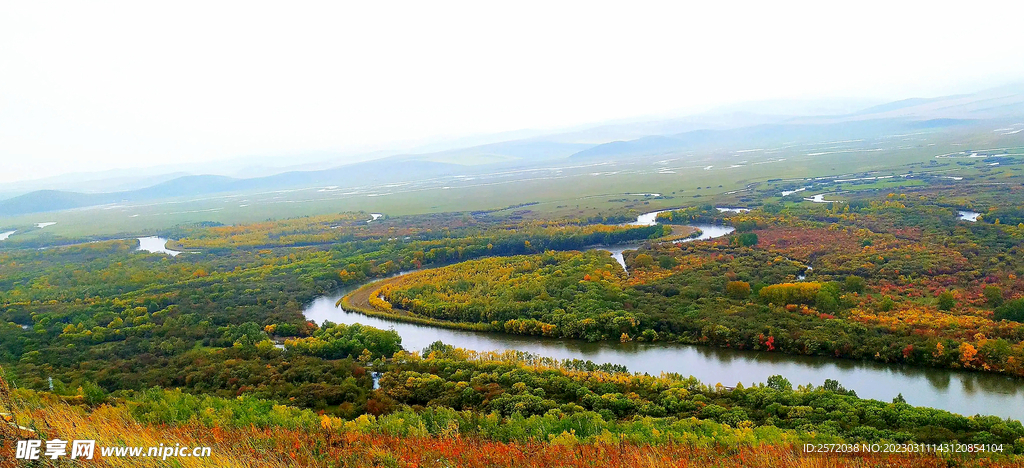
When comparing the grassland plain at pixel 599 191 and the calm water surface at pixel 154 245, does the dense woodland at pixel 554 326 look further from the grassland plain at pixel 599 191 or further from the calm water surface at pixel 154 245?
the grassland plain at pixel 599 191

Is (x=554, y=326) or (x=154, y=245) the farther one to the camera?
(x=154, y=245)

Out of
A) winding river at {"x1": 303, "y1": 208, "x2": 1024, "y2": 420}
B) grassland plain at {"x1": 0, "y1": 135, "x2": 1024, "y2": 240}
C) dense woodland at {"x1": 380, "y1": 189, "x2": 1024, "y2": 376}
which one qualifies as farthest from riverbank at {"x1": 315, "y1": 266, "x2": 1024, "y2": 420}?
grassland plain at {"x1": 0, "y1": 135, "x2": 1024, "y2": 240}

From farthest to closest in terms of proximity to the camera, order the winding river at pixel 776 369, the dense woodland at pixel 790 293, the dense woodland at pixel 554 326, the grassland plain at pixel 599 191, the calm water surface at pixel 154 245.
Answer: the grassland plain at pixel 599 191 < the calm water surface at pixel 154 245 < the dense woodland at pixel 790 293 < the winding river at pixel 776 369 < the dense woodland at pixel 554 326

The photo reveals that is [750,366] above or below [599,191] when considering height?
below

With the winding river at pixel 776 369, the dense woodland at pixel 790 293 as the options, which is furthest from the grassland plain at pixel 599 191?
the winding river at pixel 776 369

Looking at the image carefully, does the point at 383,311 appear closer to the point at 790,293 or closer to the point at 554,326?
the point at 554,326

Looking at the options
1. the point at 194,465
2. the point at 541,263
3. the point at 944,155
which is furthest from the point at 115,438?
the point at 944,155

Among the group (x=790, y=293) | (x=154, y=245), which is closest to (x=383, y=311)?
(x=790, y=293)
